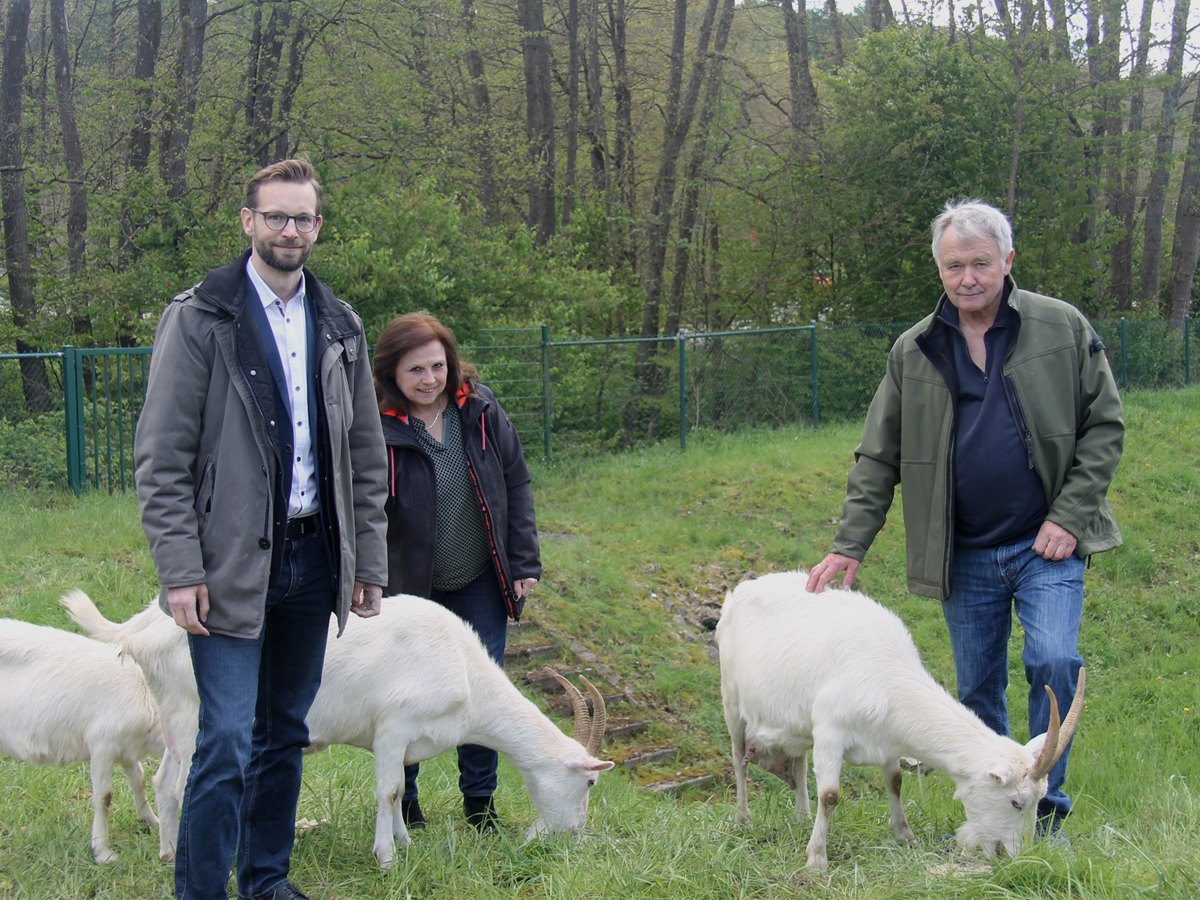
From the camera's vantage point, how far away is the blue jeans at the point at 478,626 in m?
5.38

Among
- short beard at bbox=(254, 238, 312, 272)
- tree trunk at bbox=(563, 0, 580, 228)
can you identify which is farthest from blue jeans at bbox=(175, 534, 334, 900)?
tree trunk at bbox=(563, 0, 580, 228)

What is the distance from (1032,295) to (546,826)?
277cm

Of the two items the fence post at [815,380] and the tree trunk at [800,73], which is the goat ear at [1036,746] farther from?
the tree trunk at [800,73]

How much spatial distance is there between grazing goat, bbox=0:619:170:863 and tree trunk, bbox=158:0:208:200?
37.2 feet

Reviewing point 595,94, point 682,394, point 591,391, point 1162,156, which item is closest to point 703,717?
point 682,394

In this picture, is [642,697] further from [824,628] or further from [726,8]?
[726,8]

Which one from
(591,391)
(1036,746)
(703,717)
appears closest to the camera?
(1036,746)

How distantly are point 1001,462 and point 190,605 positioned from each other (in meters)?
2.90

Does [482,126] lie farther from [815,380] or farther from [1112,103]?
[1112,103]

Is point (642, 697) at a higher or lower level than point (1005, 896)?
lower

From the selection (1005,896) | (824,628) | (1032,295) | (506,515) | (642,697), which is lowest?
(642,697)

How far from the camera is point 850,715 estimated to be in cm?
474

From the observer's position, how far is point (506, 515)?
5.36m

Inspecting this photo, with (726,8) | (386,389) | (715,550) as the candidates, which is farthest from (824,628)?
(726,8)
